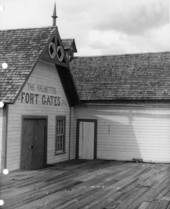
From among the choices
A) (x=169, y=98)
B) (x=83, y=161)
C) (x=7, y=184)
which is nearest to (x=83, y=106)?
(x=83, y=161)

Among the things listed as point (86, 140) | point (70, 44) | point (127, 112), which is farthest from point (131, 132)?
point (70, 44)

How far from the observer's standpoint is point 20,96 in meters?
15.0

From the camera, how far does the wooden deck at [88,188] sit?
9.40 m

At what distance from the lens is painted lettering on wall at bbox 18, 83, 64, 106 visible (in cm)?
1541

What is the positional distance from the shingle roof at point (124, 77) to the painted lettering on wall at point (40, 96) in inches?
99.2

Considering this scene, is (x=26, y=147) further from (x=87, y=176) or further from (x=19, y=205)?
(x=19, y=205)

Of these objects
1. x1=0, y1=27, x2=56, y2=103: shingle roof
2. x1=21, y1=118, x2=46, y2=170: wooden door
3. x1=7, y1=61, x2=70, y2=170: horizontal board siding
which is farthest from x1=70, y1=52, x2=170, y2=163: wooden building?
x1=0, y1=27, x2=56, y2=103: shingle roof

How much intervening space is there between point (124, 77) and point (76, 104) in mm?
3167

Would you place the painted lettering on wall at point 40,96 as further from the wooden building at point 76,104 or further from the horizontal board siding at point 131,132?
the horizontal board siding at point 131,132

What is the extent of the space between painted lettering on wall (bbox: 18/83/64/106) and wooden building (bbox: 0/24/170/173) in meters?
0.04

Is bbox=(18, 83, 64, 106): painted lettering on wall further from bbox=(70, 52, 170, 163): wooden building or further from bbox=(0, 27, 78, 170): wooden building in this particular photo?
bbox=(70, 52, 170, 163): wooden building

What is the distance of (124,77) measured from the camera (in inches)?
818

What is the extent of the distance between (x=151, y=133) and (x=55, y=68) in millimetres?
5980

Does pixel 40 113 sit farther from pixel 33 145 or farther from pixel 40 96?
pixel 33 145
